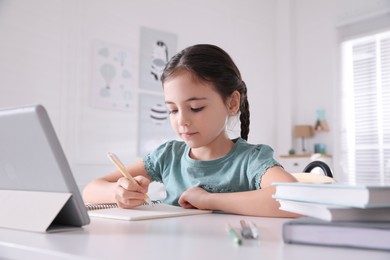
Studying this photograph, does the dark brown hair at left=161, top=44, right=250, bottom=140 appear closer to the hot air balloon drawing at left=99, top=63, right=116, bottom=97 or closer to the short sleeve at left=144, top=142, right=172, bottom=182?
the short sleeve at left=144, top=142, right=172, bottom=182

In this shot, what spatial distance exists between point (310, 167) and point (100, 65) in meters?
2.56

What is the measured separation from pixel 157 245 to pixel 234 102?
884mm

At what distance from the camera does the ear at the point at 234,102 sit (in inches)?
54.1

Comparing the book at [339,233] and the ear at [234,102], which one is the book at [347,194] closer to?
the book at [339,233]

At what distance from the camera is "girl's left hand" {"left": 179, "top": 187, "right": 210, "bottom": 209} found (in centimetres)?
107

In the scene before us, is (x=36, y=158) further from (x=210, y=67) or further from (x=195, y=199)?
(x=210, y=67)

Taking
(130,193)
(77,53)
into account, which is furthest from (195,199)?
(77,53)

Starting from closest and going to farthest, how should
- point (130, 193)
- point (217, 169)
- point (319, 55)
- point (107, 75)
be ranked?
point (130, 193) → point (217, 169) → point (107, 75) → point (319, 55)

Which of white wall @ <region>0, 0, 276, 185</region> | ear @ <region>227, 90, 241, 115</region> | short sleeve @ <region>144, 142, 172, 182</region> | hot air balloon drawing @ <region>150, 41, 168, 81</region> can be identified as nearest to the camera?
ear @ <region>227, 90, 241, 115</region>

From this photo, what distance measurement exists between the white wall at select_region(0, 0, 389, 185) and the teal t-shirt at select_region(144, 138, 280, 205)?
2.30 metres

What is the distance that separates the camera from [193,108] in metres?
1.22

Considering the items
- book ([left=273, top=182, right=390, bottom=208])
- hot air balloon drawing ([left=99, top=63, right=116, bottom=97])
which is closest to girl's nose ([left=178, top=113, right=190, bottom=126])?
book ([left=273, top=182, right=390, bottom=208])

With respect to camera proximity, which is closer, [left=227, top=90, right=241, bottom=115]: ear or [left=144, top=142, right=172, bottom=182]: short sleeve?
[left=227, top=90, right=241, bottom=115]: ear

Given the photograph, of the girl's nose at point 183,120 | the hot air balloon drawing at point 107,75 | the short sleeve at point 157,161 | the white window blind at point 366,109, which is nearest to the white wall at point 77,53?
the hot air balloon drawing at point 107,75
